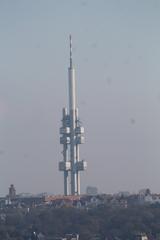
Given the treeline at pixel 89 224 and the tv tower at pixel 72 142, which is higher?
the tv tower at pixel 72 142

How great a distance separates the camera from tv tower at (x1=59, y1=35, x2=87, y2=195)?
73688mm

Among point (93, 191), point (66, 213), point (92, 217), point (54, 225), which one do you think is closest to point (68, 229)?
point (54, 225)

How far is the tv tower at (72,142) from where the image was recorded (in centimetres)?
7369

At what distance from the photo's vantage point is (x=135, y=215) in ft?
128

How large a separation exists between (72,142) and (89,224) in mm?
37004

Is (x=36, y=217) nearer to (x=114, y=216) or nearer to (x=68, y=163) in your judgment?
(x=114, y=216)

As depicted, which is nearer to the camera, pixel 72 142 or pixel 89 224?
pixel 89 224

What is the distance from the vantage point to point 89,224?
3784 cm

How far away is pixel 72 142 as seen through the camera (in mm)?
74750

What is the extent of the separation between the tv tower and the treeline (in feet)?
96.1

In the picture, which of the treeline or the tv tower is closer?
the treeline

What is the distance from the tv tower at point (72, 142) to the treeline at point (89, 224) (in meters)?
29.3

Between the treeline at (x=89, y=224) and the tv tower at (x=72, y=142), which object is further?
the tv tower at (x=72, y=142)

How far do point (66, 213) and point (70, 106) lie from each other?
29.9 m
